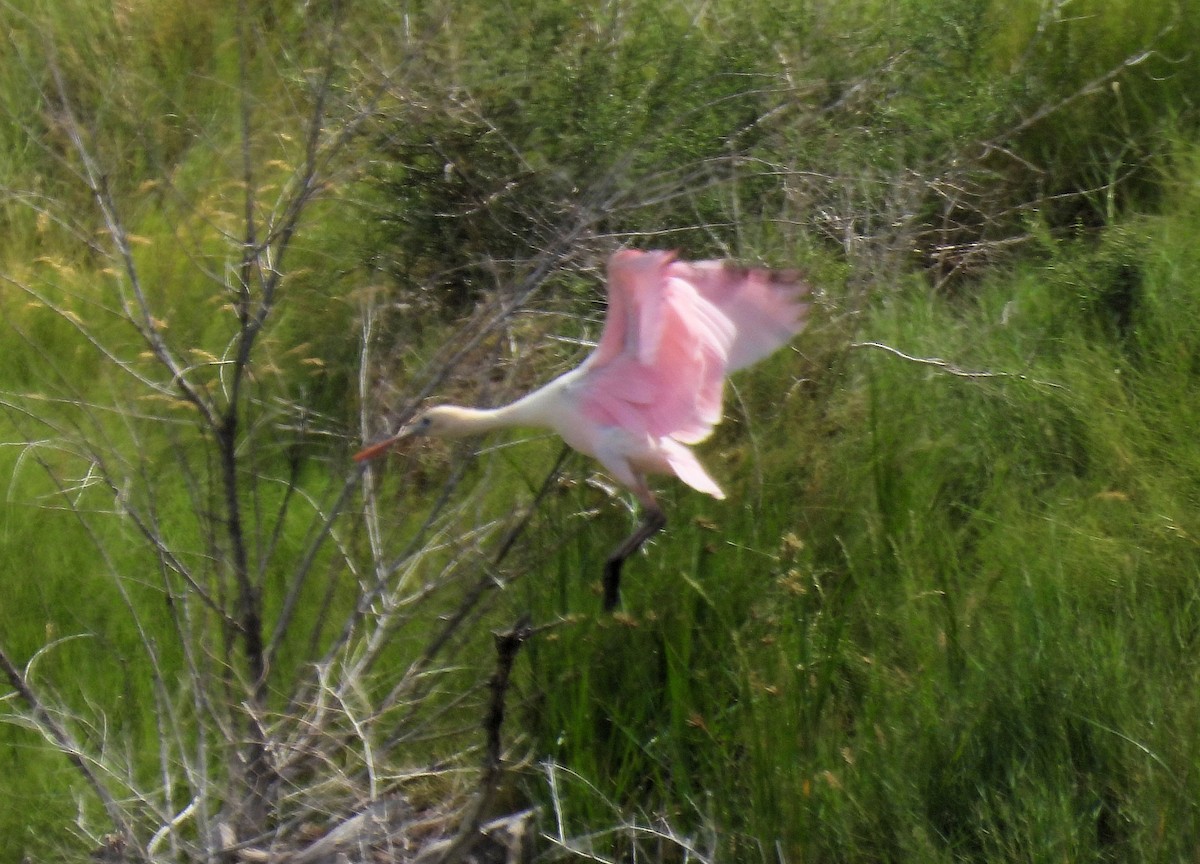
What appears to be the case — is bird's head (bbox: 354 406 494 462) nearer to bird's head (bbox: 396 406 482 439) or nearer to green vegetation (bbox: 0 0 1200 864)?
bird's head (bbox: 396 406 482 439)

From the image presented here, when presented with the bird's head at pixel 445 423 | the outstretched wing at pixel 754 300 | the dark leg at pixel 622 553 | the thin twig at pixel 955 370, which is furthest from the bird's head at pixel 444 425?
the thin twig at pixel 955 370

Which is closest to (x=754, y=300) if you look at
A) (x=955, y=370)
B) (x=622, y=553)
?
(x=622, y=553)

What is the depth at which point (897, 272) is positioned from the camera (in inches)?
184

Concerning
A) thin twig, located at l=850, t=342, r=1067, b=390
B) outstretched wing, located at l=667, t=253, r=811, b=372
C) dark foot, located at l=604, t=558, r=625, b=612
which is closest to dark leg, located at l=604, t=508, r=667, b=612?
dark foot, located at l=604, t=558, r=625, b=612

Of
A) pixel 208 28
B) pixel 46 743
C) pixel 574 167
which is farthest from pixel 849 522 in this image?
pixel 208 28

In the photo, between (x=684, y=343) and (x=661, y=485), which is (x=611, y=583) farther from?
(x=661, y=485)

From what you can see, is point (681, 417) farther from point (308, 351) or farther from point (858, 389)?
point (308, 351)

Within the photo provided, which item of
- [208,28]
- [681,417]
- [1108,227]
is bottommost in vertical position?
[681,417]

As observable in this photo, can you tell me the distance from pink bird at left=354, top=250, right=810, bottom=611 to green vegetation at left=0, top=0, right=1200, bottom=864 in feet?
0.65

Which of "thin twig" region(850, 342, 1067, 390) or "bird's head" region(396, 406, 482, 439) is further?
"thin twig" region(850, 342, 1067, 390)

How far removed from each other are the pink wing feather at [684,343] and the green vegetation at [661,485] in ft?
0.72

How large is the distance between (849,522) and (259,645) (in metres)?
1.37

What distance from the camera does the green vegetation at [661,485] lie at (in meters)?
3.02

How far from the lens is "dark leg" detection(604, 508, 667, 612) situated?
10.4ft
